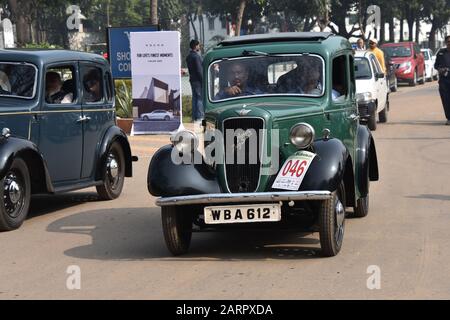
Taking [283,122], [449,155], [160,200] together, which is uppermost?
[283,122]

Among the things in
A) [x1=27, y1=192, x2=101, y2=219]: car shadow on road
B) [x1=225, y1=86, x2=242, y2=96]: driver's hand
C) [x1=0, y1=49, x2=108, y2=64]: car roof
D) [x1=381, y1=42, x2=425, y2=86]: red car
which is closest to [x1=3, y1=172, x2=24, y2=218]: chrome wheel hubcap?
[x1=27, y1=192, x2=101, y2=219]: car shadow on road

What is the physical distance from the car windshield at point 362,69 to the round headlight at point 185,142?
13232 millimetres

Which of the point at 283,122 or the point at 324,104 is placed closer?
the point at 283,122

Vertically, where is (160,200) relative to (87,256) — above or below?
above

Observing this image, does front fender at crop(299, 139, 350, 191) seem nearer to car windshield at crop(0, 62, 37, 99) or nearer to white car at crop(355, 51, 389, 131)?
car windshield at crop(0, 62, 37, 99)

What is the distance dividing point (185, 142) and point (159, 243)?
1163 millimetres

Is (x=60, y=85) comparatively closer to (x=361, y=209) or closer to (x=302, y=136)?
(x=361, y=209)

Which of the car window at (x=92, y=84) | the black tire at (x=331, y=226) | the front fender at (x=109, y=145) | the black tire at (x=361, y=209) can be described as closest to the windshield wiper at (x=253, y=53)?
the black tire at (x=331, y=226)

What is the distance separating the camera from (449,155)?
52.4ft

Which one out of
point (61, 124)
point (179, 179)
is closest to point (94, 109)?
point (61, 124)

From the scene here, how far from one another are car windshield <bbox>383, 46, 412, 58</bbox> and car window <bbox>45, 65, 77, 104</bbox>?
3200 centimetres

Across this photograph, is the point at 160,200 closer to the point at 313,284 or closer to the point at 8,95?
the point at 313,284

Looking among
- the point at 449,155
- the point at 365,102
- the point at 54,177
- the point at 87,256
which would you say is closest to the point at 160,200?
the point at 87,256
